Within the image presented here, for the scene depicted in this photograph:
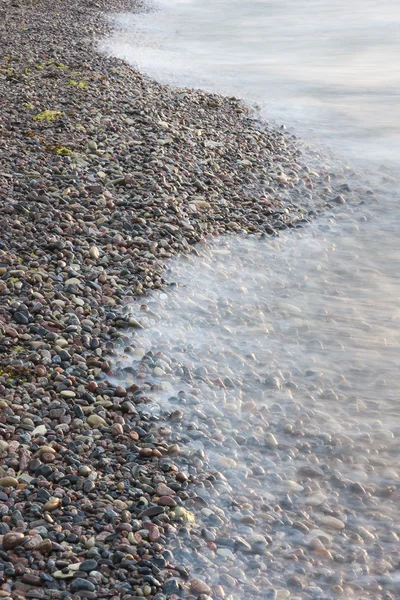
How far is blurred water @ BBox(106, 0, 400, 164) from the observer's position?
10.8 metres

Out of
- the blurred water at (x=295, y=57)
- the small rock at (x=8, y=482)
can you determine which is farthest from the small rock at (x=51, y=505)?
the blurred water at (x=295, y=57)

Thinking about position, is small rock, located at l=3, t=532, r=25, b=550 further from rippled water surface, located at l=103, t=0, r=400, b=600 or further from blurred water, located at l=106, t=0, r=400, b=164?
blurred water, located at l=106, t=0, r=400, b=164

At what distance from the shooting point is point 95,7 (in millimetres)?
16172

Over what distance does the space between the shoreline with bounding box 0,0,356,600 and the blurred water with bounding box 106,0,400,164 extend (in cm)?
117

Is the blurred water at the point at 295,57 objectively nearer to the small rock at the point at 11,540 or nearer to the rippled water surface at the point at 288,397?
the rippled water surface at the point at 288,397

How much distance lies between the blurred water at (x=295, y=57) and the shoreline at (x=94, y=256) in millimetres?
1170

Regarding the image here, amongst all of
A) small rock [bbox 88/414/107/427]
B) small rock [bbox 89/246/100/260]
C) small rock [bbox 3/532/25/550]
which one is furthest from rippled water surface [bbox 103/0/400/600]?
small rock [bbox 3/532/25/550]

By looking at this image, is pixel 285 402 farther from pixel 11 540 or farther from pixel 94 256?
pixel 11 540

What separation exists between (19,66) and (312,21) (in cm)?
950

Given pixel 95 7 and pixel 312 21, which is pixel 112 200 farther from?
pixel 312 21

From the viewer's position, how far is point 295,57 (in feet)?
47.3

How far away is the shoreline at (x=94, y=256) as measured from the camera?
3717mm

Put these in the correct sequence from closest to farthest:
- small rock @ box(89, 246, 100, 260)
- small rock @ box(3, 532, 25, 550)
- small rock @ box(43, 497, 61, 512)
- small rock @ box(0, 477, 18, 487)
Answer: small rock @ box(3, 532, 25, 550), small rock @ box(43, 497, 61, 512), small rock @ box(0, 477, 18, 487), small rock @ box(89, 246, 100, 260)

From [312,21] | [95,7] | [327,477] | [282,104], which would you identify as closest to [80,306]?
[327,477]
